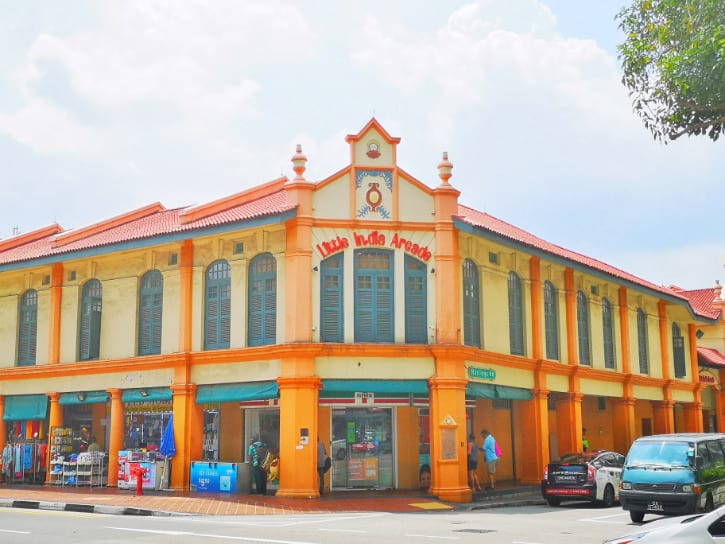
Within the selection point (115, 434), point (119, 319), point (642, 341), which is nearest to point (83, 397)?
point (115, 434)

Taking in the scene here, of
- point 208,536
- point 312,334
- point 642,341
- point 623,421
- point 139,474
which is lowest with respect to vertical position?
point 208,536

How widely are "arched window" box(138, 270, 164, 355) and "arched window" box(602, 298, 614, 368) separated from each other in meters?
17.4

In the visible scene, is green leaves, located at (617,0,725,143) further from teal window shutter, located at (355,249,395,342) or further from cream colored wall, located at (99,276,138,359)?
cream colored wall, located at (99,276,138,359)

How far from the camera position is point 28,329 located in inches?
1242

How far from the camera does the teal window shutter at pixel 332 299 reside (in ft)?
81.1

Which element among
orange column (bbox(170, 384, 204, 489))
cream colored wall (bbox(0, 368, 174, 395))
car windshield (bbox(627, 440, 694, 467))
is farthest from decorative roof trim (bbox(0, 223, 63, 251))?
car windshield (bbox(627, 440, 694, 467))

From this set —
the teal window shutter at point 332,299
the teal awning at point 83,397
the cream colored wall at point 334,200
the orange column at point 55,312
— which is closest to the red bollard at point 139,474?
the teal awning at point 83,397

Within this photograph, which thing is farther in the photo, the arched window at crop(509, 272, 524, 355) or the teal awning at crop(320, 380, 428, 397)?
the arched window at crop(509, 272, 524, 355)

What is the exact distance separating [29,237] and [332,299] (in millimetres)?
17690

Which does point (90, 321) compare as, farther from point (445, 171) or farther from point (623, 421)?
point (623, 421)

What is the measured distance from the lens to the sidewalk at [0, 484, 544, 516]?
21109mm

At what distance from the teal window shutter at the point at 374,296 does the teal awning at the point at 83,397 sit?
Answer: 31.0 feet

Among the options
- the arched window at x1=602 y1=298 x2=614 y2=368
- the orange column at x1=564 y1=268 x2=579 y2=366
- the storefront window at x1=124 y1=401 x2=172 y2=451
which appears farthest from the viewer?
the arched window at x1=602 y1=298 x2=614 y2=368

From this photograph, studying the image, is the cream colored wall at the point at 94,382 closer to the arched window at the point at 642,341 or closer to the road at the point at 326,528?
the road at the point at 326,528
